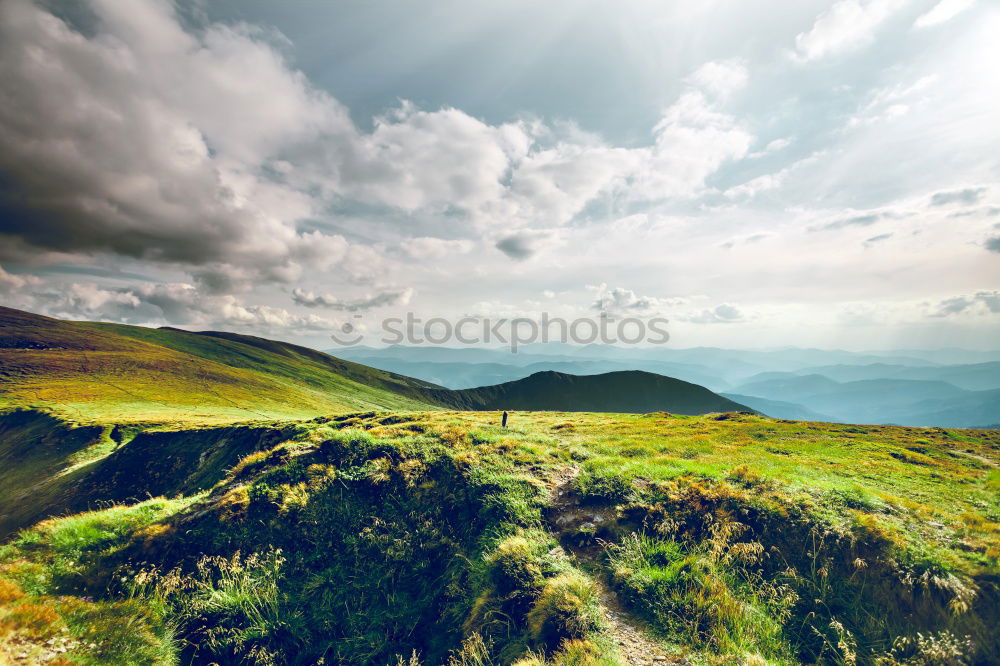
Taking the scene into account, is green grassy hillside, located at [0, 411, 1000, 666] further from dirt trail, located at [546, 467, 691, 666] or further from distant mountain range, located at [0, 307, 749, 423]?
distant mountain range, located at [0, 307, 749, 423]

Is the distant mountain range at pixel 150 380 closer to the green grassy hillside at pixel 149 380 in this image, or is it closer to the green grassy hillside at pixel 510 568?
the green grassy hillside at pixel 149 380

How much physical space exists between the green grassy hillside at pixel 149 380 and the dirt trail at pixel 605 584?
5208 centimetres

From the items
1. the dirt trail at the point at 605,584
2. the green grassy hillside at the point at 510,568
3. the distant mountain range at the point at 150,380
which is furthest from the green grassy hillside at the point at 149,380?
the dirt trail at the point at 605,584

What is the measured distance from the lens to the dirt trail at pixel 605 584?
6934 mm

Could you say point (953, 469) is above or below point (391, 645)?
above

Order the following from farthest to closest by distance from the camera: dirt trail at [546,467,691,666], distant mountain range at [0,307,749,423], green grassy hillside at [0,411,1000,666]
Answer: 1. distant mountain range at [0,307,749,423]
2. green grassy hillside at [0,411,1000,666]
3. dirt trail at [546,467,691,666]

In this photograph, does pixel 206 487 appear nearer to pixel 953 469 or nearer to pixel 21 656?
pixel 21 656

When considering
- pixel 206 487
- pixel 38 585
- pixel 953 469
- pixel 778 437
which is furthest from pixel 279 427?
pixel 953 469

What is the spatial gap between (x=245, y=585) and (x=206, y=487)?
23037mm

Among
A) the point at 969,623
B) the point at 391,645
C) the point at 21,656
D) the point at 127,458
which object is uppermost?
the point at 969,623

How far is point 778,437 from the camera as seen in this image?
26.8 metres

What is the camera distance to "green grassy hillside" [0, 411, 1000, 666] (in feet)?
24.4

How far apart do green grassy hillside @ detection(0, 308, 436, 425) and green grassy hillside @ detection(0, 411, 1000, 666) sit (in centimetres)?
4521

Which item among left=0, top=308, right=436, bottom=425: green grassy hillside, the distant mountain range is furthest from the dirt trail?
the distant mountain range
